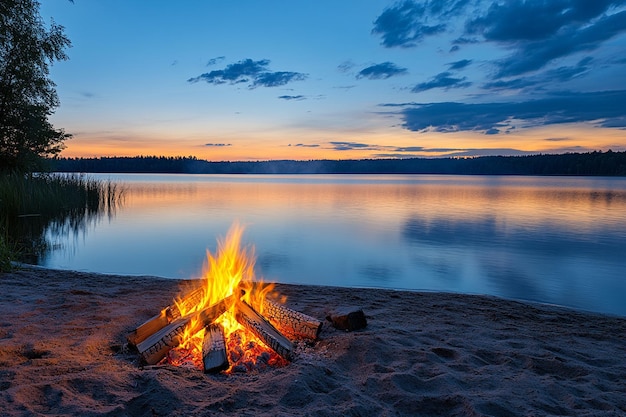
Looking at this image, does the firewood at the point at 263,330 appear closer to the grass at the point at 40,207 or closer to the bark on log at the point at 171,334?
the bark on log at the point at 171,334

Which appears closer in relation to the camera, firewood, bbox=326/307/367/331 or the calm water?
firewood, bbox=326/307/367/331

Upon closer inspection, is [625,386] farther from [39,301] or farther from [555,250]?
[555,250]

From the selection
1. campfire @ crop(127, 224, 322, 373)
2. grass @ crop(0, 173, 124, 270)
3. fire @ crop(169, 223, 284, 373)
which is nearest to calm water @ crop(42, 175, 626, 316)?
grass @ crop(0, 173, 124, 270)

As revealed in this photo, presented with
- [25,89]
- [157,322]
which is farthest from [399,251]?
[25,89]

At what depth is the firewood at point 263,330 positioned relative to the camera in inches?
160

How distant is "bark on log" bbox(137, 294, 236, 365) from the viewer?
3.95 meters

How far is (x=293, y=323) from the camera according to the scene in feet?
15.8

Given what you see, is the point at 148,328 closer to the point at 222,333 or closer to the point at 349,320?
the point at 222,333

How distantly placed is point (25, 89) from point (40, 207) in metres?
9.04

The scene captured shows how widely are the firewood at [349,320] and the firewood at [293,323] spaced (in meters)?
0.39

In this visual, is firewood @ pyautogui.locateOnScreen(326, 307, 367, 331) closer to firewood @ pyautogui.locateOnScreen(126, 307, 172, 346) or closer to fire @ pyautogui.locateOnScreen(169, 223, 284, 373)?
fire @ pyautogui.locateOnScreen(169, 223, 284, 373)

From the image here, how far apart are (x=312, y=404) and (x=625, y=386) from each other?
9.07ft

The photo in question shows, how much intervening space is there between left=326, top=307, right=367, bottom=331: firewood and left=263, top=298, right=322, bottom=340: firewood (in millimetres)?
389

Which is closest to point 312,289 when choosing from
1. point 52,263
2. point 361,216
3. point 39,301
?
point 39,301
